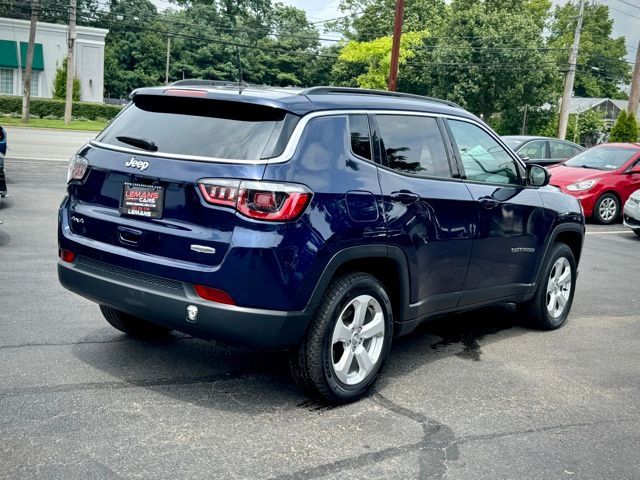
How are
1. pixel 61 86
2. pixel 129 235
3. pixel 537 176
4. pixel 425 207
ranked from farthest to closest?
pixel 61 86 → pixel 537 176 → pixel 425 207 → pixel 129 235

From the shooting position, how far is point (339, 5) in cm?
7644

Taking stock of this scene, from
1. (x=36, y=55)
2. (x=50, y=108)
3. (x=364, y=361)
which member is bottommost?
(x=364, y=361)

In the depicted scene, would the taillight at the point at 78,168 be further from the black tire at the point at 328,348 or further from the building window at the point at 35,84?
the building window at the point at 35,84

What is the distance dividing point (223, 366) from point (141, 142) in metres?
1.60

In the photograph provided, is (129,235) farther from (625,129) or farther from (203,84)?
(625,129)

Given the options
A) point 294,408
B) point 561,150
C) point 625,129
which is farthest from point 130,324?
point 625,129

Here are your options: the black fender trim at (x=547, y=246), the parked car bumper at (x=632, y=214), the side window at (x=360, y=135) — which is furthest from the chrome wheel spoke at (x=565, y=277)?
the parked car bumper at (x=632, y=214)

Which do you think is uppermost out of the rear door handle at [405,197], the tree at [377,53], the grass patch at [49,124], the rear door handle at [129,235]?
the tree at [377,53]

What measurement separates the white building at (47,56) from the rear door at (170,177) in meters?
54.4

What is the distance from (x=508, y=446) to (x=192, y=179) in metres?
2.26

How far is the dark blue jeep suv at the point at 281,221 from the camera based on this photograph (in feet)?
13.0

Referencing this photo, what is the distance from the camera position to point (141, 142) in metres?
4.41

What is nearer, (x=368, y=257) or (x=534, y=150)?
(x=368, y=257)

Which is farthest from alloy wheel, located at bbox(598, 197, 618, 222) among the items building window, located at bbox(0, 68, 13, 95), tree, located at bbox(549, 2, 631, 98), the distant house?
tree, located at bbox(549, 2, 631, 98)
